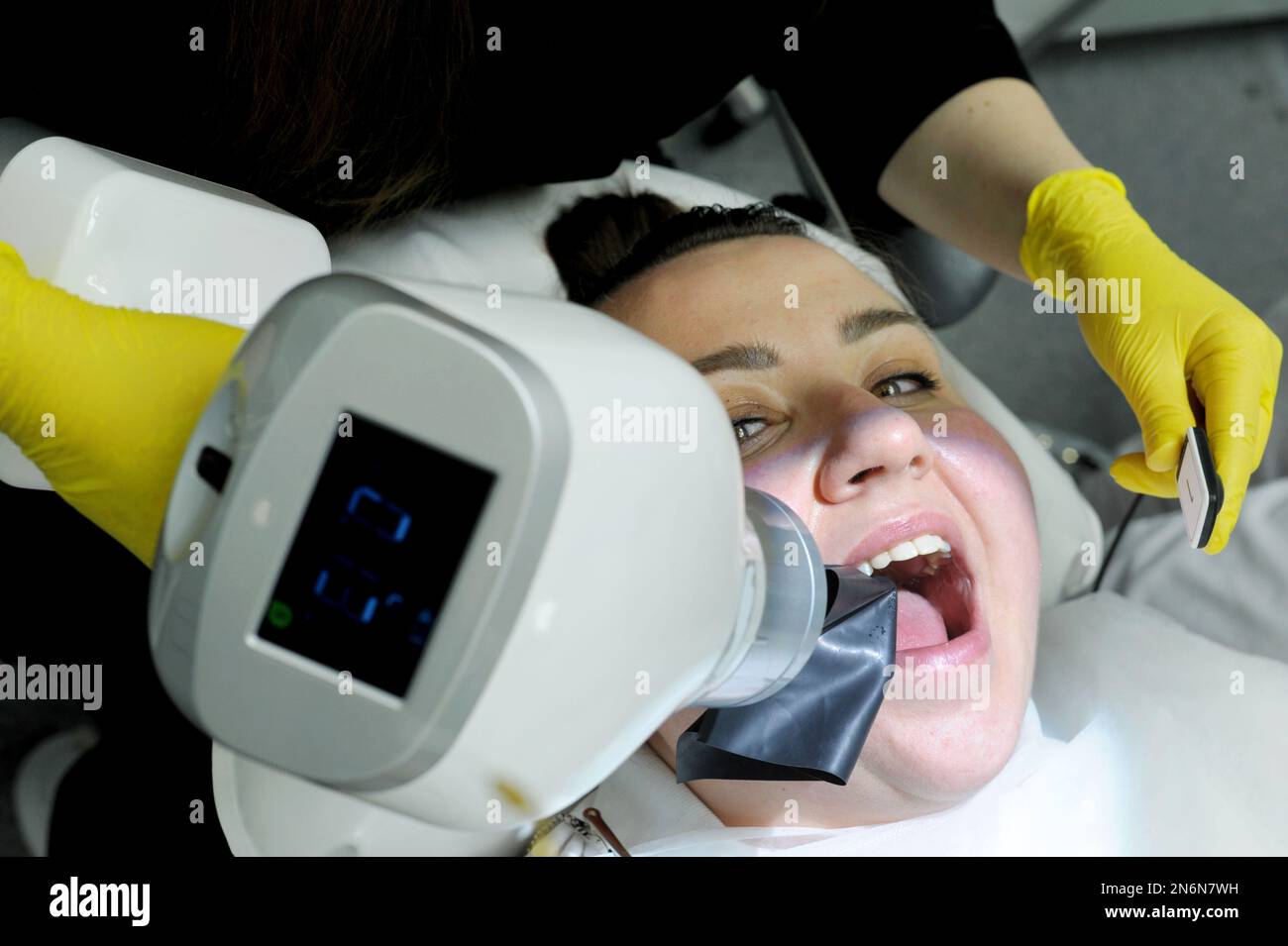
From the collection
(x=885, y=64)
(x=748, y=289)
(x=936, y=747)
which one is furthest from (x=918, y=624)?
(x=885, y=64)

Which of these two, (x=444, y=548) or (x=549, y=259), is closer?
(x=444, y=548)

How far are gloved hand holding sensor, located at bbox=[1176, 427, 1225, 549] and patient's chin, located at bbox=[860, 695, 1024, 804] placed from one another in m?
0.24

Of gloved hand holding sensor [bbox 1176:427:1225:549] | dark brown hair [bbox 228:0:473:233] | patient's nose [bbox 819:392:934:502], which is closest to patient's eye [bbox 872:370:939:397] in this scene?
patient's nose [bbox 819:392:934:502]

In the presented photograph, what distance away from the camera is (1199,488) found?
95 cm

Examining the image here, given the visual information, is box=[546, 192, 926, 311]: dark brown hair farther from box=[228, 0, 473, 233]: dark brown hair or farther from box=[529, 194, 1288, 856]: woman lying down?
box=[228, 0, 473, 233]: dark brown hair

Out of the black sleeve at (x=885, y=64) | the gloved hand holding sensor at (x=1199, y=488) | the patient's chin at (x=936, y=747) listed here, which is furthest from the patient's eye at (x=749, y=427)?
the black sleeve at (x=885, y=64)

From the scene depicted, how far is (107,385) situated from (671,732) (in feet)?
1.82

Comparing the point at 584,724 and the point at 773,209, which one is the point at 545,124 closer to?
the point at 773,209

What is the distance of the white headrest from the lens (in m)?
1.27

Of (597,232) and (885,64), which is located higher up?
(885,64)

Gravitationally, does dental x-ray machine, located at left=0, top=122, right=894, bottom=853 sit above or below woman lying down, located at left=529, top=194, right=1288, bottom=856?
above

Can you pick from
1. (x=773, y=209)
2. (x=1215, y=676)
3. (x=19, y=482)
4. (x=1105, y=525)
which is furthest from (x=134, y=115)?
(x=1105, y=525)

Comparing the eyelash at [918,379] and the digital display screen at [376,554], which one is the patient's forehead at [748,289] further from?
the digital display screen at [376,554]

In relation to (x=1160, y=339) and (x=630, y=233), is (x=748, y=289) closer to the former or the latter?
(x=630, y=233)
